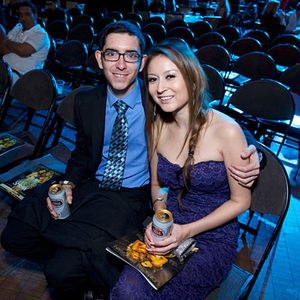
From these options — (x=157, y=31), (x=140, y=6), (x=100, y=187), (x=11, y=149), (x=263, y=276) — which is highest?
(x=140, y=6)

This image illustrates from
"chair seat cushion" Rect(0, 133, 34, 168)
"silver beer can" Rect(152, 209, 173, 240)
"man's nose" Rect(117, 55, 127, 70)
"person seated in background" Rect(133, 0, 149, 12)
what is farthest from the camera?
"person seated in background" Rect(133, 0, 149, 12)

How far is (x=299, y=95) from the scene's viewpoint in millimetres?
3232

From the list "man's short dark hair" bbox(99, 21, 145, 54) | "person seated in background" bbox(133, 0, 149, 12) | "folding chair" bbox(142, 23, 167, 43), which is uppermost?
"person seated in background" bbox(133, 0, 149, 12)

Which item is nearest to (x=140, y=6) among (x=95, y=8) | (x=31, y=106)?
(x=95, y=8)

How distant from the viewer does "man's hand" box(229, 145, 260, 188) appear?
4.23 ft

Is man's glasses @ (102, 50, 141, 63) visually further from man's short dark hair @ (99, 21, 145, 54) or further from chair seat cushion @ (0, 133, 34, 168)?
chair seat cushion @ (0, 133, 34, 168)

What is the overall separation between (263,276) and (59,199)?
1.50m

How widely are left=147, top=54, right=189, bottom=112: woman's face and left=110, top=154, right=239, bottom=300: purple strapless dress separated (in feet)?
1.04

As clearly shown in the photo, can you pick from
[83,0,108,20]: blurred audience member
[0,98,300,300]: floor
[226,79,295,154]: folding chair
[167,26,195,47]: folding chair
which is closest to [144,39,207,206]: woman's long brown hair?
[0,98,300,300]: floor

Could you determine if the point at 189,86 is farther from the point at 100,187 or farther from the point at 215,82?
the point at 215,82

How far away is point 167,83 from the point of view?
135 centimetres

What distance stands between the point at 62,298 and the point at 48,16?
23.4 ft

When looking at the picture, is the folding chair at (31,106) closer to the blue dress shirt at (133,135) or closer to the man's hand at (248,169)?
the blue dress shirt at (133,135)

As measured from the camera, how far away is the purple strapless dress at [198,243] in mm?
1198
